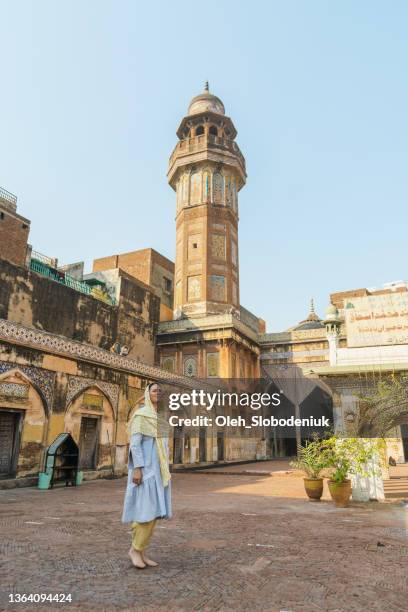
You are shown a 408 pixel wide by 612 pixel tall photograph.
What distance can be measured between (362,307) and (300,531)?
17.1m

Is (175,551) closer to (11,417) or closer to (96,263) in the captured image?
(11,417)

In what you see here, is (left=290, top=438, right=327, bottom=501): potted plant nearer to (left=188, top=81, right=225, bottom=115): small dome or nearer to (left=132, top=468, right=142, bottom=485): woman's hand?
Answer: (left=132, top=468, right=142, bottom=485): woman's hand

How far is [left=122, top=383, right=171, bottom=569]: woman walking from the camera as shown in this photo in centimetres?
394

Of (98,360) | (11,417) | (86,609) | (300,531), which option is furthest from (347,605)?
(98,360)

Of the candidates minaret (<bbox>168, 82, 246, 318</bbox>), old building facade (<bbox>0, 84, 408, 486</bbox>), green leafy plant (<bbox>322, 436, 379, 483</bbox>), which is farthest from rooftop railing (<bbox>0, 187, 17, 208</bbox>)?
green leafy plant (<bbox>322, 436, 379, 483</bbox>)

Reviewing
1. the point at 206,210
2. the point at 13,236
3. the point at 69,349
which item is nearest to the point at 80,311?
the point at 13,236

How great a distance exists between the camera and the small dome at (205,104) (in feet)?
106

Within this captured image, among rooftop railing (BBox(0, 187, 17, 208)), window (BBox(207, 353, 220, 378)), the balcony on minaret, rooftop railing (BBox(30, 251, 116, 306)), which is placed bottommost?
window (BBox(207, 353, 220, 378))

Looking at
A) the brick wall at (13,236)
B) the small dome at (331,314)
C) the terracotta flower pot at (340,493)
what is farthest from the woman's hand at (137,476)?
the small dome at (331,314)

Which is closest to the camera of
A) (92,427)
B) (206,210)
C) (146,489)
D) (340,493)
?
(146,489)

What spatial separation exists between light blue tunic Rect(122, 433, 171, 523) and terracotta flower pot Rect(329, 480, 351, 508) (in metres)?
5.03

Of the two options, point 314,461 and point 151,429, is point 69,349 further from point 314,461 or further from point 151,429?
point 151,429

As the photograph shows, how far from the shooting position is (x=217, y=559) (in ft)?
13.9

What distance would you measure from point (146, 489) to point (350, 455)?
6111 mm
